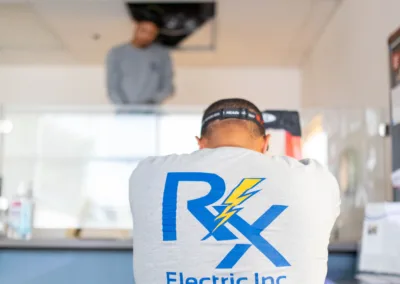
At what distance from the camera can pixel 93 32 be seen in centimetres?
510

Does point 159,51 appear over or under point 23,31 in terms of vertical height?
under

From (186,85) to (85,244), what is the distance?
4716 mm

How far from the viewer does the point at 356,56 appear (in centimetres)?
347

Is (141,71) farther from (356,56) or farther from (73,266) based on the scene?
(73,266)

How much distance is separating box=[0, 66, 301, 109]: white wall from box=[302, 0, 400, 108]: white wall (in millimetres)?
1112

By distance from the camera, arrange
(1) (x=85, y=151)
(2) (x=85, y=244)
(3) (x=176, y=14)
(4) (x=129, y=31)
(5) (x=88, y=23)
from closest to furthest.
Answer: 1. (2) (x=85, y=244)
2. (1) (x=85, y=151)
3. (3) (x=176, y=14)
4. (5) (x=88, y=23)
5. (4) (x=129, y=31)

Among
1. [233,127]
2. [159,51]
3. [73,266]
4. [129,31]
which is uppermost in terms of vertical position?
[129,31]

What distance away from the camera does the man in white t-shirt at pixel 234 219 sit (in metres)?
1.06

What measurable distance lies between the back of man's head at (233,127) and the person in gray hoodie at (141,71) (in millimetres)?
2607

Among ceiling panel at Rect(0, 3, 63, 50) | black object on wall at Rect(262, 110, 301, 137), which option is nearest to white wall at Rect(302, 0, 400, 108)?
black object on wall at Rect(262, 110, 301, 137)

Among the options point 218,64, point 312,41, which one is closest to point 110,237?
point 312,41

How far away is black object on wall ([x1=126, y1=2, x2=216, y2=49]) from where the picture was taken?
4.37 metres

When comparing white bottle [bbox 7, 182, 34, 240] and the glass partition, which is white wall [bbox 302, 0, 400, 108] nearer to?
the glass partition

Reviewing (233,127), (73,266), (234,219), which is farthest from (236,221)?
(73,266)
